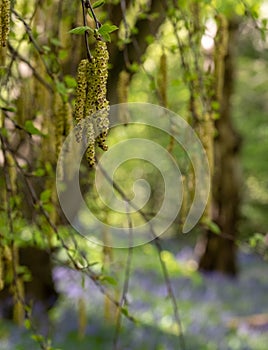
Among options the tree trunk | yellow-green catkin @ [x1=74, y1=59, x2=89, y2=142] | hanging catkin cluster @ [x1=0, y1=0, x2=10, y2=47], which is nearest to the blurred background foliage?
the tree trunk

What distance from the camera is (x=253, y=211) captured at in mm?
12641

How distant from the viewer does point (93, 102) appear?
3.45ft

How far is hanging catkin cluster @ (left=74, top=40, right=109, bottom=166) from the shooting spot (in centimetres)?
103

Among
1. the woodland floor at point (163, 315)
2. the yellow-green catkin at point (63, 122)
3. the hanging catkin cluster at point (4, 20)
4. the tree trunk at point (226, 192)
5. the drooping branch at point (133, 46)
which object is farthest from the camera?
the tree trunk at point (226, 192)

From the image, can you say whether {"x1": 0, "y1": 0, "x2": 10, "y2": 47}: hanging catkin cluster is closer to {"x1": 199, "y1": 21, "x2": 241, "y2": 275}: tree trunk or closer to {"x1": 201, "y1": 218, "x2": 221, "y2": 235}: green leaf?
{"x1": 201, "y1": 218, "x2": 221, "y2": 235}: green leaf

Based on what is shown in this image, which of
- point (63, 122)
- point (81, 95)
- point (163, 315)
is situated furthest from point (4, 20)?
point (163, 315)

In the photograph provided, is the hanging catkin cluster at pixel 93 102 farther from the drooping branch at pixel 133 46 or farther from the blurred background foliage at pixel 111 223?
the drooping branch at pixel 133 46

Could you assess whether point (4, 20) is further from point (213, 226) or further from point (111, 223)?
point (111, 223)

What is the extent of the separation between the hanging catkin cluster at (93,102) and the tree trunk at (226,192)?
8.28m

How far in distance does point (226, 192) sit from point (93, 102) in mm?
8982

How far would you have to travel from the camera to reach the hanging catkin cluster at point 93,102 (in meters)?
1.03

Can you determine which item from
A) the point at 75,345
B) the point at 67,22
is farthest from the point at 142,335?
the point at 67,22

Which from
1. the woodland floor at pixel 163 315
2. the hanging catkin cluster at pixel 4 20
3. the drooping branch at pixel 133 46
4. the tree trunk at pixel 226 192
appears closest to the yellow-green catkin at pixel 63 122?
the hanging catkin cluster at pixel 4 20

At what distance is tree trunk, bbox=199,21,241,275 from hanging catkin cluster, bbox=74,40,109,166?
8283mm
